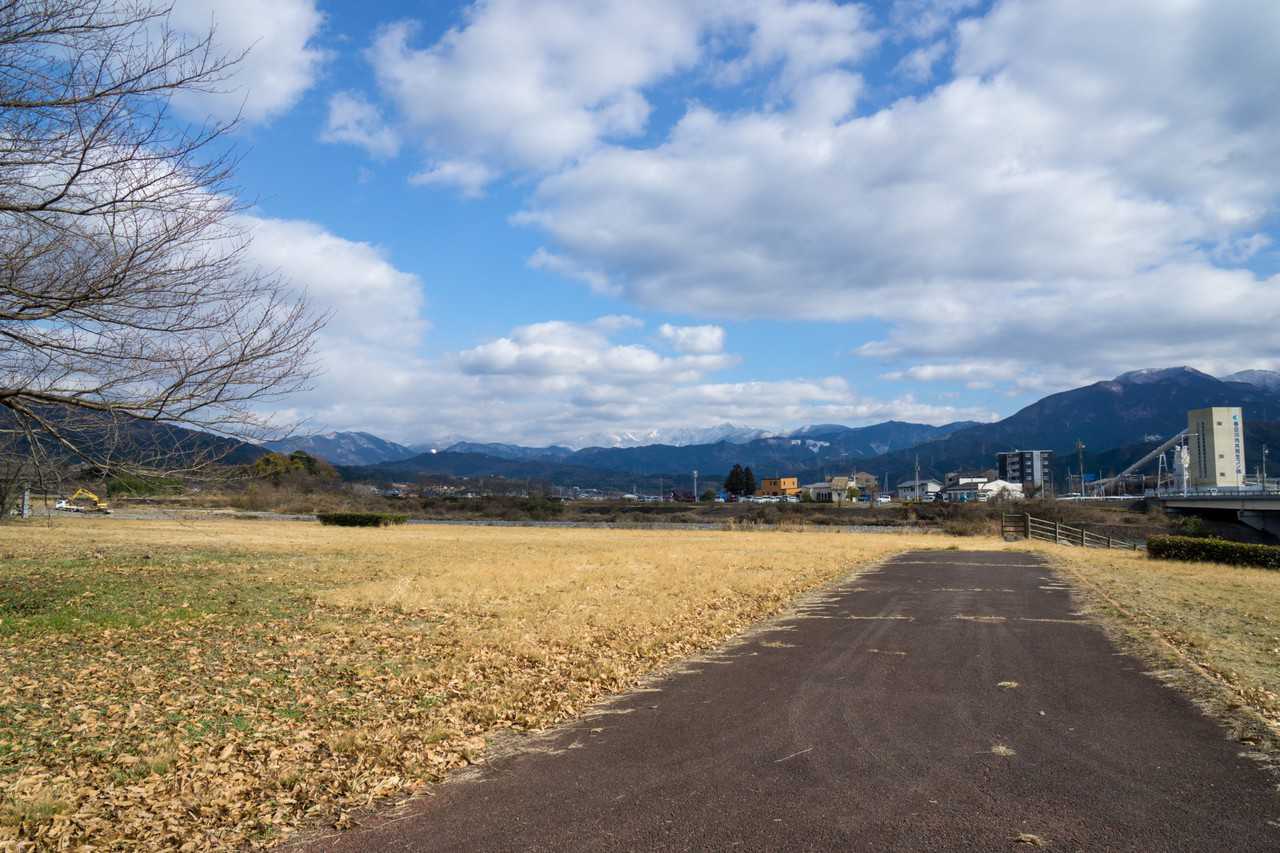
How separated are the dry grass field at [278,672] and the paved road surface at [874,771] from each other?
0.95 metres

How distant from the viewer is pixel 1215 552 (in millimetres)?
28812

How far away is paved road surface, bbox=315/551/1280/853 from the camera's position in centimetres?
505

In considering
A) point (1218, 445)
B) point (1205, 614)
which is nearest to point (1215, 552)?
point (1205, 614)

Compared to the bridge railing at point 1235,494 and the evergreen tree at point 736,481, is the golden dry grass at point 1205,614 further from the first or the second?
the evergreen tree at point 736,481

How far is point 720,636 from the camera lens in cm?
1273

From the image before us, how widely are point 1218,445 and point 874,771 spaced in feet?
Answer: 450

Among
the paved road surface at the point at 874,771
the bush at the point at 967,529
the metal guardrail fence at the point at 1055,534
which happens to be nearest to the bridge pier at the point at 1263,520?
the metal guardrail fence at the point at 1055,534

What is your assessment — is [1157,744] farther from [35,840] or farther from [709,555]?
[709,555]

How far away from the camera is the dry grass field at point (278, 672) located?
19.2ft

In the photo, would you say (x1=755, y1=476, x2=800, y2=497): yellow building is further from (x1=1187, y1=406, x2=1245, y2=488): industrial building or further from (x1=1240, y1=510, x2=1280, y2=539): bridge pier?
(x1=1240, y1=510, x2=1280, y2=539): bridge pier

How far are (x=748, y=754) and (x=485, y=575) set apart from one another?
14761mm

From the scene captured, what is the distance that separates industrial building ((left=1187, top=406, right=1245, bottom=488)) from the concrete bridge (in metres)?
46.9

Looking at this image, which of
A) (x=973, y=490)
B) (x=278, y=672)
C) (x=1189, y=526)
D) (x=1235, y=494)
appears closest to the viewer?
(x=278, y=672)

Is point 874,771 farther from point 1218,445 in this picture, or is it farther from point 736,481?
point 736,481
